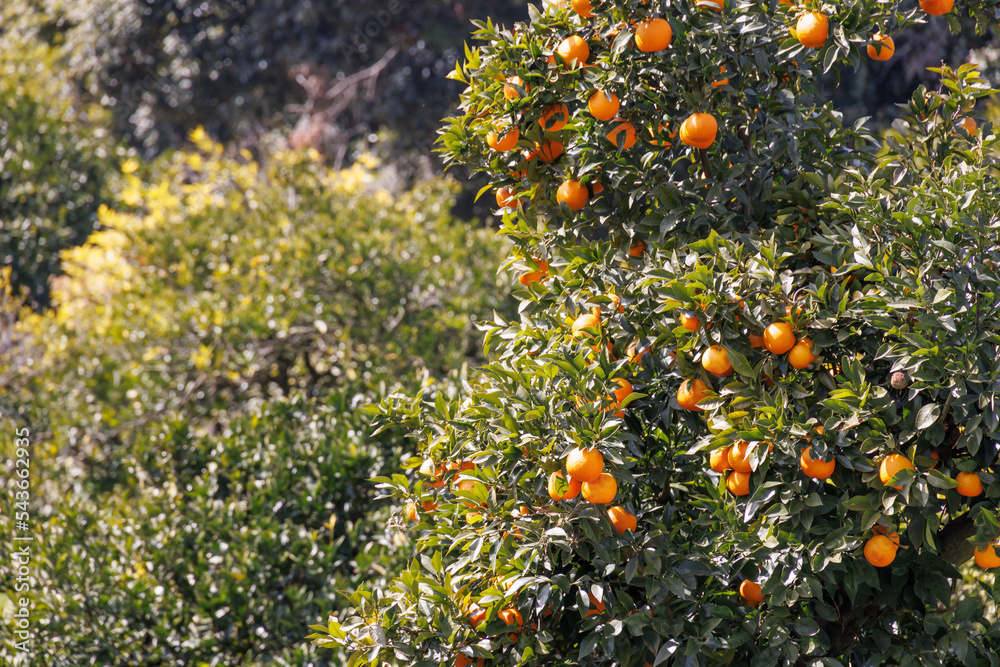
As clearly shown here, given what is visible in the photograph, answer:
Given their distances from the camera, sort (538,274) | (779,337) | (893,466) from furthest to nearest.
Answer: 1. (538,274)
2. (779,337)
3. (893,466)

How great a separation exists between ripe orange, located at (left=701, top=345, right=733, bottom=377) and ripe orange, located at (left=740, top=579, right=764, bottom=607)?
53 cm

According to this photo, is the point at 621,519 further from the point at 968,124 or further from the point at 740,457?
the point at 968,124

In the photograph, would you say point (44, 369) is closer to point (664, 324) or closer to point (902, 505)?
point (664, 324)

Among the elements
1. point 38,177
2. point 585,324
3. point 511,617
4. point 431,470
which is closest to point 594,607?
point 511,617

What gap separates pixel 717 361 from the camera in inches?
63.6

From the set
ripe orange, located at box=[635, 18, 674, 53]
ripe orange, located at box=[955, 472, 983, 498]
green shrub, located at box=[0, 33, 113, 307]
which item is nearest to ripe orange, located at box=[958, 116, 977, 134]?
ripe orange, located at box=[635, 18, 674, 53]

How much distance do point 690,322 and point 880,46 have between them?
84 cm

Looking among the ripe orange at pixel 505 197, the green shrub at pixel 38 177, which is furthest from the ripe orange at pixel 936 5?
the green shrub at pixel 38 177

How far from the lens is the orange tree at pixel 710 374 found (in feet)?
5.03

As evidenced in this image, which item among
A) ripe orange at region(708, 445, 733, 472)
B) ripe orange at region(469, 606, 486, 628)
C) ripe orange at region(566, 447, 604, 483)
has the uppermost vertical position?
ripe orange at region(566, 447, 604, 483)

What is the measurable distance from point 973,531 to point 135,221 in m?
5.35

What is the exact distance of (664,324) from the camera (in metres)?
1.71

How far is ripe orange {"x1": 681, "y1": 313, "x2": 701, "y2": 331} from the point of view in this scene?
1605 millimetres

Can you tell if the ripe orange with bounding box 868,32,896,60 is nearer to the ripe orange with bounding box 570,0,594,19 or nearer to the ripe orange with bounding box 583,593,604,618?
the ripe orange with bounding box 570,0,594,19
